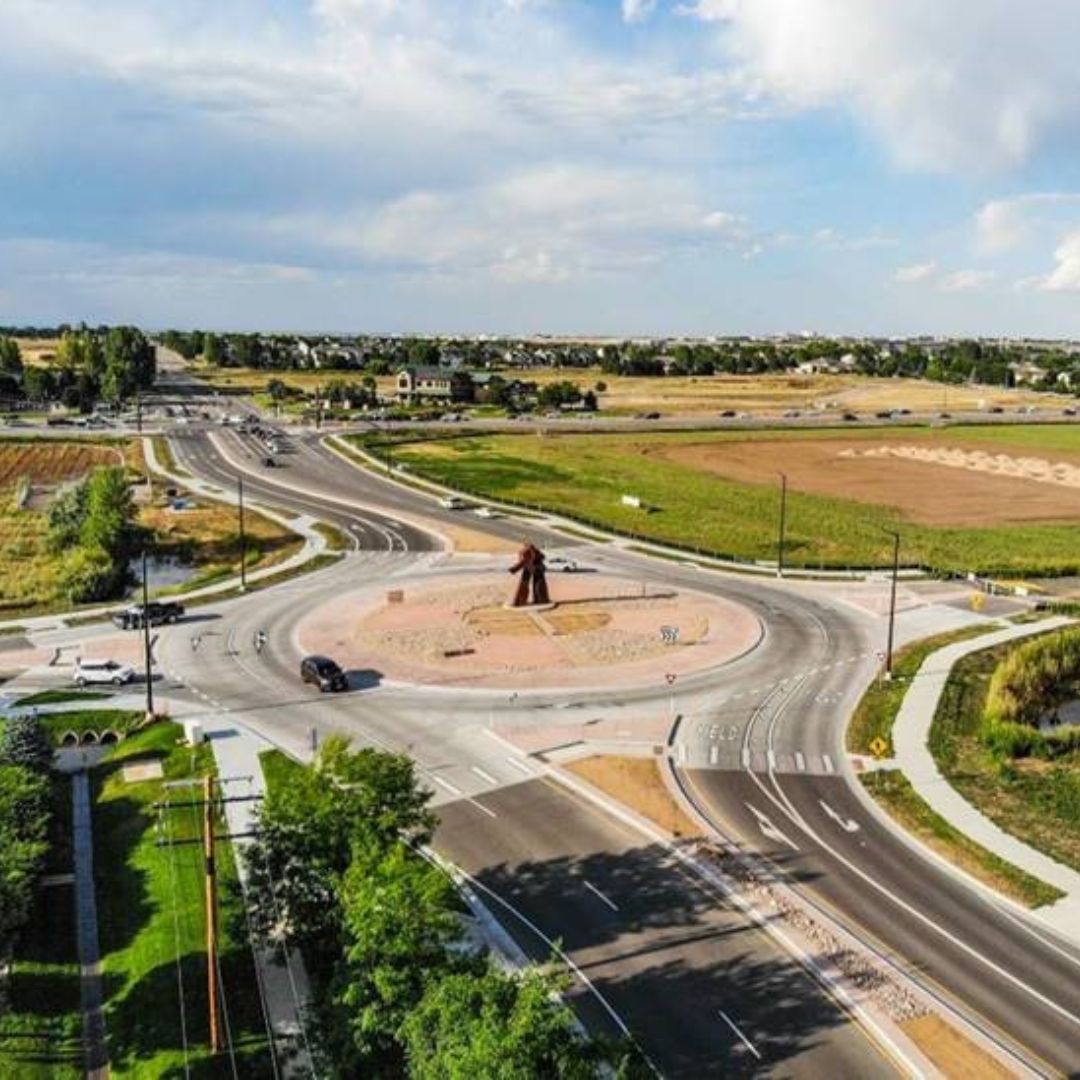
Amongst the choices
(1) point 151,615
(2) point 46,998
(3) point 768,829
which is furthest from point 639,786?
(1) point 151,615

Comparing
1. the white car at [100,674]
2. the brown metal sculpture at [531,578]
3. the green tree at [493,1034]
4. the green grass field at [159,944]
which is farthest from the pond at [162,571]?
the green tree at [493,1034]

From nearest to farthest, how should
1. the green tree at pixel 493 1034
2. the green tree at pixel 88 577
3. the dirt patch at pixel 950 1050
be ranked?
the green tree at pixel 493 1034 < the dirt patch at pixel 950 1050 < the green tree at pixel 88 577

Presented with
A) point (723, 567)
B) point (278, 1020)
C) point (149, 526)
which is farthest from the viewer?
point (149, 526)

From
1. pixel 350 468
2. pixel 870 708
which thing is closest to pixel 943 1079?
pixel 870 708

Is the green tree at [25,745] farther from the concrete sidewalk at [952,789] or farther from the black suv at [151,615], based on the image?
the concrete sidewalk at [952,789]

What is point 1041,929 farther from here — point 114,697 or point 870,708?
point 114,697

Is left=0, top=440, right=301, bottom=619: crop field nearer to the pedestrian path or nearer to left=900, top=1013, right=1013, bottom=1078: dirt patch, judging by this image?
the pedestrian path
